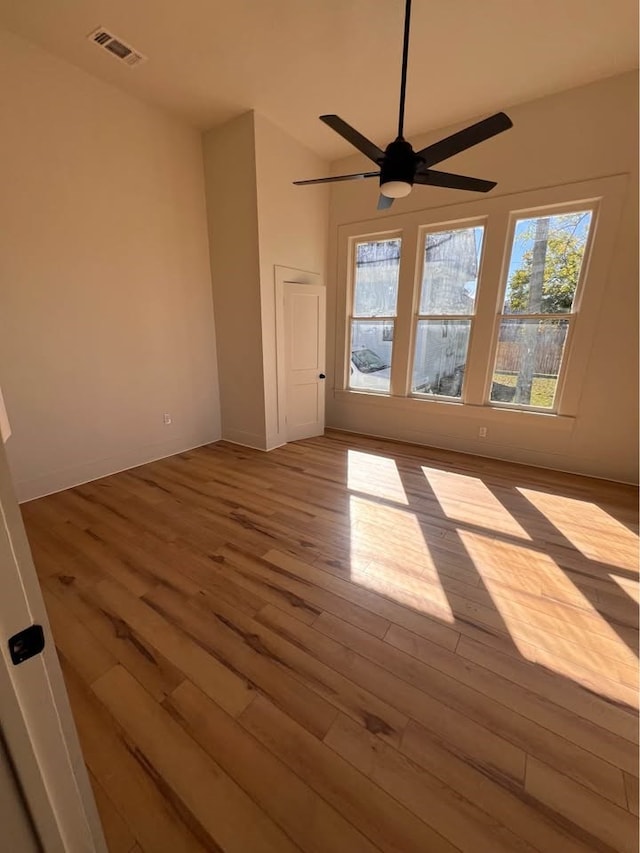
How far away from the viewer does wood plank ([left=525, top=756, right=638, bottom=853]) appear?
3.48ft

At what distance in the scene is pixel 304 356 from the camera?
14.8 ft

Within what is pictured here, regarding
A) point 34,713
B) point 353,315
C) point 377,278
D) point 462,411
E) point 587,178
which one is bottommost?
point 462,411

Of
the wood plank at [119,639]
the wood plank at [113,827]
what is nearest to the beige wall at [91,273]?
the wood plank at [119,639]

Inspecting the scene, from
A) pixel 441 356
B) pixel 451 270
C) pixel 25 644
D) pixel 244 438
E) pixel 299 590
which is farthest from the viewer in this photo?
pixel 244 438

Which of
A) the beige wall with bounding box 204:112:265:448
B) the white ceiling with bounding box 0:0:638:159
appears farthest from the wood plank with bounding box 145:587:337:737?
the white ceiling with bounding box 0:0:638:159

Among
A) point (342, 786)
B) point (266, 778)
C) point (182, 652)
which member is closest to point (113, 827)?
point (266, 778)

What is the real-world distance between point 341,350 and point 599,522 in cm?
352

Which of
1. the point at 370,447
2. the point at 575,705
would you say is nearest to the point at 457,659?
the point at 575,705

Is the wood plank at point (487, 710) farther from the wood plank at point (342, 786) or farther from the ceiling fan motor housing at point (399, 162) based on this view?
the ceiling fan motor housing at point (399, 162)

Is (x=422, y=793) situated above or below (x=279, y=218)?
below

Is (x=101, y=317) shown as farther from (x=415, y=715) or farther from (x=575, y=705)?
(x=575, y=705)

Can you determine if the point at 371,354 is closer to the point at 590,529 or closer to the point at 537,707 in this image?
the point at 590,529

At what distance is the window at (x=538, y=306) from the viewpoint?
3.52 m

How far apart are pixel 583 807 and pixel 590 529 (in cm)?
209
